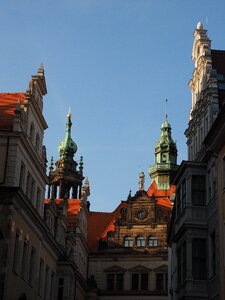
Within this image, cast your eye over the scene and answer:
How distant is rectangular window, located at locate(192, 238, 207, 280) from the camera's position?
25.8 m

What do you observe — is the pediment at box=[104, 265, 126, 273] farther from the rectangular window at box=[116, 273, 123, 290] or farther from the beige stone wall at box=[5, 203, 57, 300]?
the beige stone wall at box=[5, 203, 57, 300]

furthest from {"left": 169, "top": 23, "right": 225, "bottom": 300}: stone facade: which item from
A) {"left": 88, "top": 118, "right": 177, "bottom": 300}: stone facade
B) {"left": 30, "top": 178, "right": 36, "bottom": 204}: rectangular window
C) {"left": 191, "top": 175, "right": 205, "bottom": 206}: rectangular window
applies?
{"left": 88, "top": 118, "right": 177, "bottom": 300}: stone facade

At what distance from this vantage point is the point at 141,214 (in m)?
55.9

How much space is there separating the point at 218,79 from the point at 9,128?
11.0 metres

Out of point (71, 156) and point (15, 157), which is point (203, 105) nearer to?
point (15, 157)

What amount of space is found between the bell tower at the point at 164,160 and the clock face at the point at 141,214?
11799 millimetres

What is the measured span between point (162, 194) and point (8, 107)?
32.6 m

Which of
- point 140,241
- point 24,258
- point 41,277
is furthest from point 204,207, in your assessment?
point 140,241

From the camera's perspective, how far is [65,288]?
43.3 m

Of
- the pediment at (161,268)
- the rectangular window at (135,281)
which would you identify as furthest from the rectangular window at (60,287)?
the pediment at (161,268)

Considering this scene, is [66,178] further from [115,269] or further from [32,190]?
[32,190]

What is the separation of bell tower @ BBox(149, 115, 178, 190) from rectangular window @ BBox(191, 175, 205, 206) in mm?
39688

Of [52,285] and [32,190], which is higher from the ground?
[32,190]

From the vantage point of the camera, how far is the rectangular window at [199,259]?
25.8 m
